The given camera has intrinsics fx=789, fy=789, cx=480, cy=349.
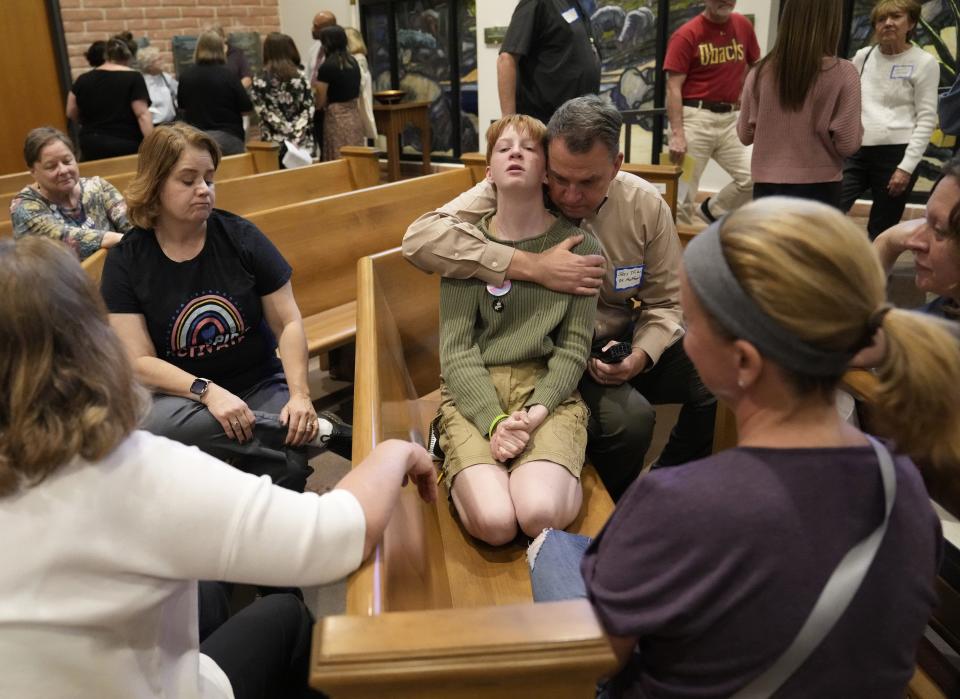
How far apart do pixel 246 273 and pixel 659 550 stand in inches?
69.3

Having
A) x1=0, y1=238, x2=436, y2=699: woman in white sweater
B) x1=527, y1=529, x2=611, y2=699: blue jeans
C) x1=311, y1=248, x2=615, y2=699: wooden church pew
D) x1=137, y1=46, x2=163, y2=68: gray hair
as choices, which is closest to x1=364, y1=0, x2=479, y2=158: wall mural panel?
x1=137, y1=46, x2=163, y2=68: gray hair

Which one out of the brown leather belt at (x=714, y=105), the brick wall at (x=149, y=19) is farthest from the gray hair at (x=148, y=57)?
the brown leather belt at (x=714, y=105)

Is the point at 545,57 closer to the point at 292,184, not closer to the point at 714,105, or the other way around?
the point at 714,105

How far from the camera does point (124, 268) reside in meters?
2.19

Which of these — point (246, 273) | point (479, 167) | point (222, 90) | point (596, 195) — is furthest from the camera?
point (222, 90)

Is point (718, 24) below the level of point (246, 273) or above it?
above

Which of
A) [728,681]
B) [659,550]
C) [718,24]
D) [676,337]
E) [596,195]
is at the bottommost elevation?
[676,337]

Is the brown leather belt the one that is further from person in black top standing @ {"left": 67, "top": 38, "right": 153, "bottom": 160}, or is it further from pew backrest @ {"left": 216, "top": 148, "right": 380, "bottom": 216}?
person in black top standing @ {"left": 67, "top": 38, "right": 153, "bottom": 160}

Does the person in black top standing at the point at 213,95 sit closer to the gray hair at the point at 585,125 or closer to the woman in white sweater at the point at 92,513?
the gray hair at the point at 585,125

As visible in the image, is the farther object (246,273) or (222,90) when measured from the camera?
(222,90)

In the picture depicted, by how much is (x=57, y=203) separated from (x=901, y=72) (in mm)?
4121

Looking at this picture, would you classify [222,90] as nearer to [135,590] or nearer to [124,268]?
[124,268]

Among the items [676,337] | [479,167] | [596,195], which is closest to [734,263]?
[596,195]

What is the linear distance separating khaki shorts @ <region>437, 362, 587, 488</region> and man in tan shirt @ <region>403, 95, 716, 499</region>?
19cm
